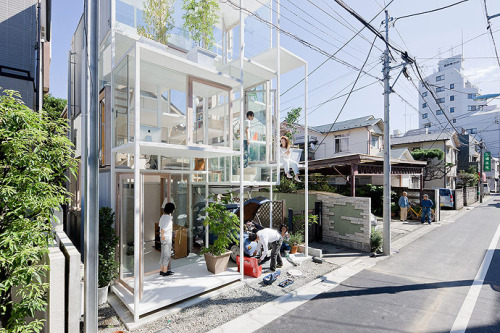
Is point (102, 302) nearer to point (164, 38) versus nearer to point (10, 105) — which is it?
point (10, 105)

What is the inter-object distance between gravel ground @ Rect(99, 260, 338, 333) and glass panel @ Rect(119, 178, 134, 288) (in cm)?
80

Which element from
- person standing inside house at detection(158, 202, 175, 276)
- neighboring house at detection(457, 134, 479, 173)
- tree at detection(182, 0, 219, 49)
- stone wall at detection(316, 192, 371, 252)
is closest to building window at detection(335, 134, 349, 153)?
stone wall at detection(316, 192, 371, 252)

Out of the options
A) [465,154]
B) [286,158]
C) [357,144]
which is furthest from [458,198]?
[286,158]

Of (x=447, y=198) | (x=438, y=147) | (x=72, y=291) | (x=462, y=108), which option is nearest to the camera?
(x=72, y=291)

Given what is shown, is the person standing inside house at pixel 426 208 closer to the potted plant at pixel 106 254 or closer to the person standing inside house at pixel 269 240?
the person standing inside house at pixel 269 240

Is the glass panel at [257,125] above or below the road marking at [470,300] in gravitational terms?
above

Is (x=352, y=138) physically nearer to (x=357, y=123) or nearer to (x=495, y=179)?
(x=357, y=123)

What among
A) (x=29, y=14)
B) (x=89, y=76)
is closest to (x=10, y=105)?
(x=89, y=76)

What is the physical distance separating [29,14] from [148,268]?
242 inches

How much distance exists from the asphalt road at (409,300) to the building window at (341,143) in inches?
542

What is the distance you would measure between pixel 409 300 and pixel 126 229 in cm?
626

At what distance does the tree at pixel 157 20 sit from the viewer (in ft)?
19.8

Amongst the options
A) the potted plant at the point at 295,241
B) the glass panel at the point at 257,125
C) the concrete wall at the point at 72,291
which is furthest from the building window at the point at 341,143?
the concrete wall at the point at 72,291

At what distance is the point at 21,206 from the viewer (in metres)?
2.63
